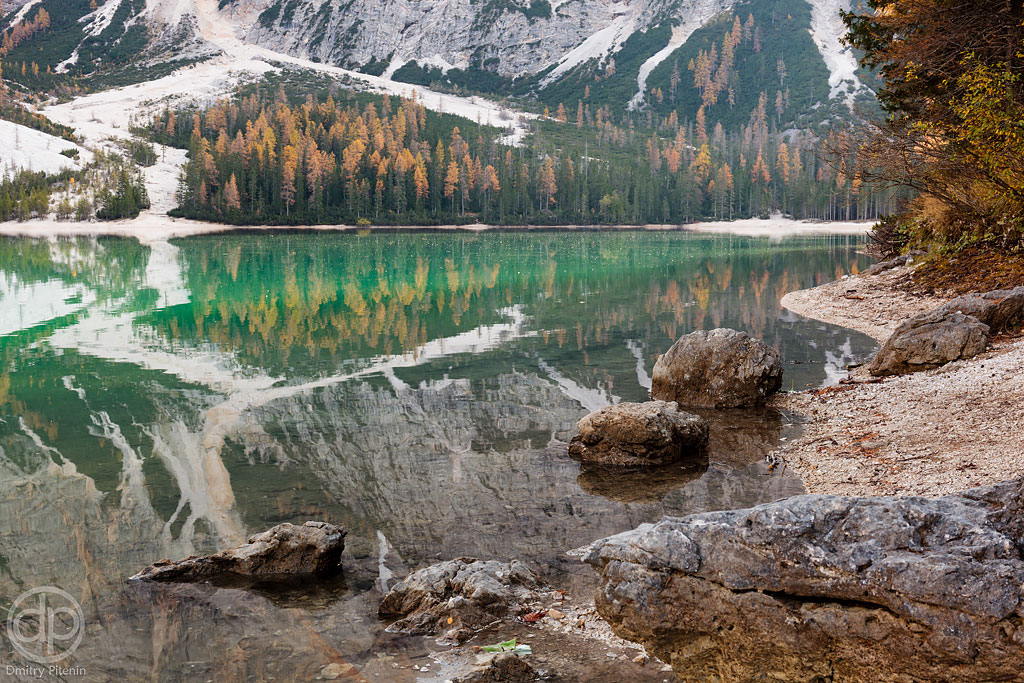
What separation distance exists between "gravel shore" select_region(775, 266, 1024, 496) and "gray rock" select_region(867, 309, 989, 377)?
0.38 m

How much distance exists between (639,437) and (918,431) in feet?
12.5

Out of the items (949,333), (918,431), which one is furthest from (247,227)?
(918,431)

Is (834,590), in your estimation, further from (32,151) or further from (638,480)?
(32,151)

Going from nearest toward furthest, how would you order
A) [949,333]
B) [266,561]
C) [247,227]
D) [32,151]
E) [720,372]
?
1. [266,561]
2. [720,372]
3. [949,333]
4. [247,227]
5. [32,151]

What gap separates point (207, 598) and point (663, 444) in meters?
6.44

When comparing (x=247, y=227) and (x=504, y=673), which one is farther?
(x=247, y=227)

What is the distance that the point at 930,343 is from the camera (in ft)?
47.6

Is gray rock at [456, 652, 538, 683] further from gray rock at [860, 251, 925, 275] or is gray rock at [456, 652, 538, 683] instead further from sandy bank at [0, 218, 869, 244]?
sandy bank at [0, 218, 869, 244]

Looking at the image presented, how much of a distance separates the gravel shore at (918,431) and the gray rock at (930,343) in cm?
38

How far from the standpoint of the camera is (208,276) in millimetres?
42094

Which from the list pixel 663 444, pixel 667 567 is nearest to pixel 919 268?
pixel 663 444

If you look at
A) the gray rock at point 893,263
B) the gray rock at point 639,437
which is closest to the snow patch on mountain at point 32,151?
the gray rock at point 893,263

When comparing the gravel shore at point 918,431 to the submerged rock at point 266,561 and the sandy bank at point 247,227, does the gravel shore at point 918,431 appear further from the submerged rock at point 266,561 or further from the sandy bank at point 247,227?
the sandy bank at point 247,227

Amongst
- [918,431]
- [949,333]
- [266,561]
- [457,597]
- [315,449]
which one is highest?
[949,333]
